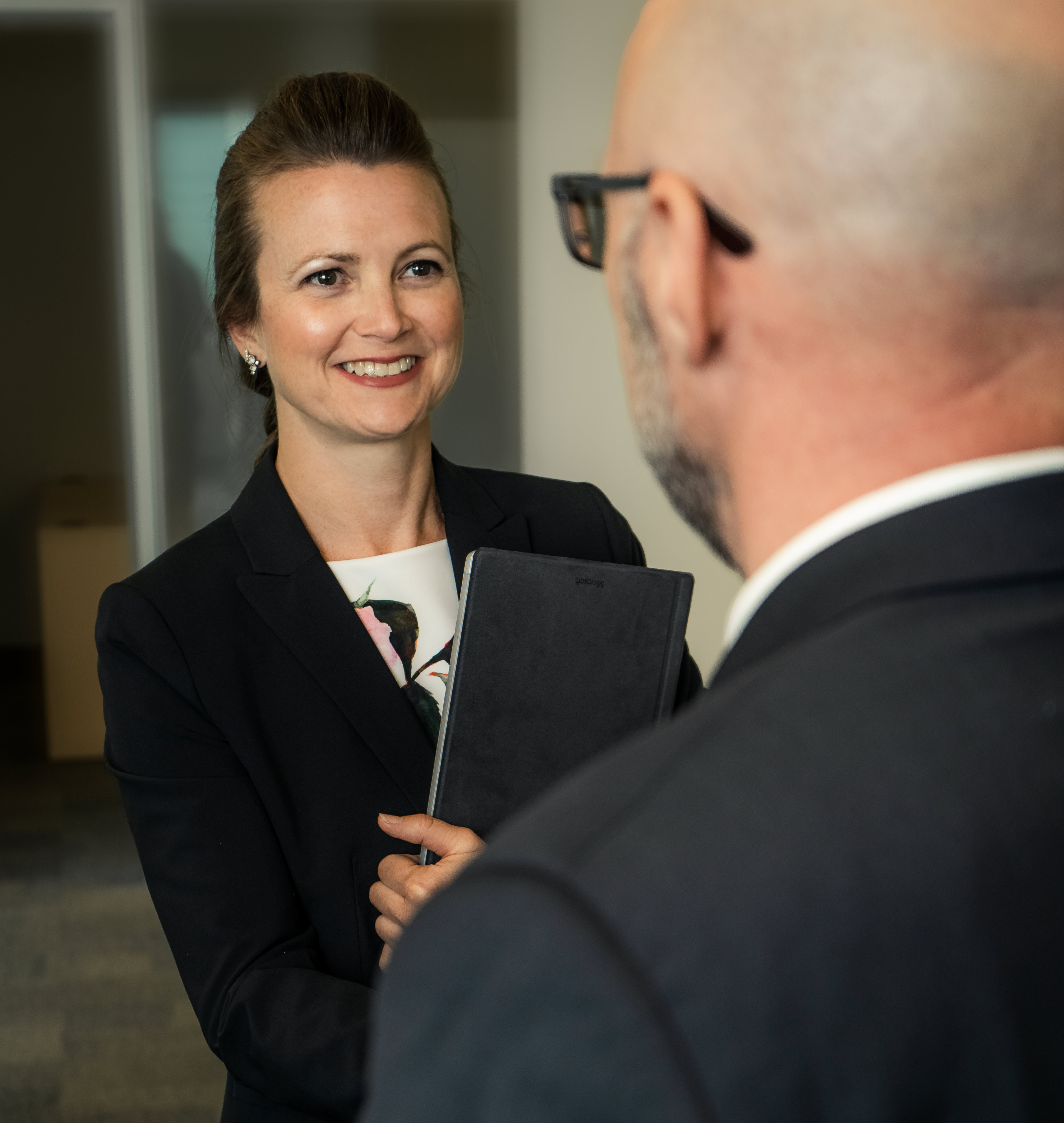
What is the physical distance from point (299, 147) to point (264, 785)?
0.76m

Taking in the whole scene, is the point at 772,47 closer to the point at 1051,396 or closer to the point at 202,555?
the point at 1051,396

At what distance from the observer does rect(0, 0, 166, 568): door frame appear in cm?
341

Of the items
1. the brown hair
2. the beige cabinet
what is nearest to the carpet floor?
the beige cabinet

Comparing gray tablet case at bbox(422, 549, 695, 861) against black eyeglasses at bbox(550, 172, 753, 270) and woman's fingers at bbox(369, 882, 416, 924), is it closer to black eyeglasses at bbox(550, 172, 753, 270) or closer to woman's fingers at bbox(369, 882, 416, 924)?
woman's fingers at bbox(369, 882, 416, 924)

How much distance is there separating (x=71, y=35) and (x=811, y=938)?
6749mm

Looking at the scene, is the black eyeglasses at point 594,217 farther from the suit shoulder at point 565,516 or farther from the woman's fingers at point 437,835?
the suit shoulder at point 565,516

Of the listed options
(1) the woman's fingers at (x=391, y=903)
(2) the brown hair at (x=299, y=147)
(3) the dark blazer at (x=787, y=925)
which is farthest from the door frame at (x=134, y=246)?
(3) the dark blazer at (x=787, y=925)

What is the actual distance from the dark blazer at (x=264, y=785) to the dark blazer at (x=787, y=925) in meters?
0.76

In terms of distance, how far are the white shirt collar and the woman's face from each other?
93 cm

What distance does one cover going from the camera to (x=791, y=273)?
535 millimetres

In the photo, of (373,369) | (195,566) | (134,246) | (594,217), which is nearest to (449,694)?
(195,566)

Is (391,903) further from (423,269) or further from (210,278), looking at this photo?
(210,278)

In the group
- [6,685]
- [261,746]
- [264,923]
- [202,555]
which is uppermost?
[202,555]

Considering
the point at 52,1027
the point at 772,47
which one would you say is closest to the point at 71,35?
the point at 52,1027
